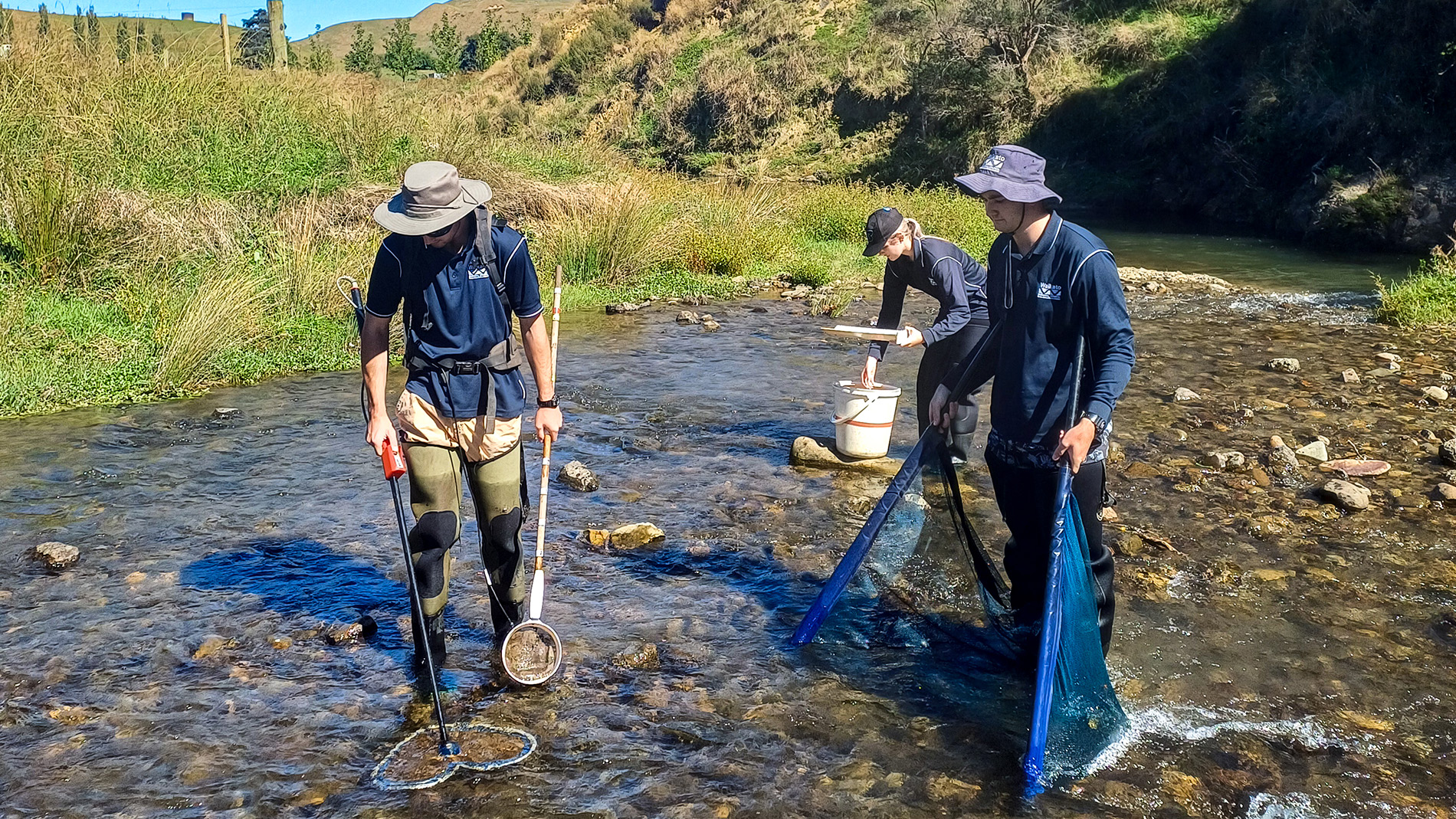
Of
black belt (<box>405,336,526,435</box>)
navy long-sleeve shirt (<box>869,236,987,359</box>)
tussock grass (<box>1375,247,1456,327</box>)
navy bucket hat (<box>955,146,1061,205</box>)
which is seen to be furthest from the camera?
tussock grass (<box>1375,247,1456,327</box>)

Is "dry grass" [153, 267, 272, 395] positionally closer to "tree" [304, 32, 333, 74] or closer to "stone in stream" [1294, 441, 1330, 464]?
"stone in stream" [1294, 441, 1330, 464]

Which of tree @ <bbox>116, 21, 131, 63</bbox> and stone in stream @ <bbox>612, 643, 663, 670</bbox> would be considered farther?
tree @ <bbox>116, 21, 131, 63</bbox>

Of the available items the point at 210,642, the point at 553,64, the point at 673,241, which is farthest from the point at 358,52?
the point at 210,642

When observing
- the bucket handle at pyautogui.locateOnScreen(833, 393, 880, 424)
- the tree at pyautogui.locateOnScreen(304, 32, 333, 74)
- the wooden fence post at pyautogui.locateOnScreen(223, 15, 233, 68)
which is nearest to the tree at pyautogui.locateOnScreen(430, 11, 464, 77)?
the tree at pyautogui.locateOnScreen(304, 32, 333, 74)

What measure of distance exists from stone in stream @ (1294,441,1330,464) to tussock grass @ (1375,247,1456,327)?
19.8 feet

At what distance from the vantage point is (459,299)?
389 cm

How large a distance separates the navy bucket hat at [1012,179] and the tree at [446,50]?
203 feet

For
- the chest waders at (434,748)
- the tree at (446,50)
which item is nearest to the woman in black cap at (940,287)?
the chest waders at (434,748)

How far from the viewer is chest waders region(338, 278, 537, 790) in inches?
146

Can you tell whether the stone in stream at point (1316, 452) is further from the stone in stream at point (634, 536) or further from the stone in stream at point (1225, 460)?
the stone in stream at point (634, 536)

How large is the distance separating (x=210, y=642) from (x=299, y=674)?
0.52 m

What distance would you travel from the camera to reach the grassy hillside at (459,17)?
99812mm

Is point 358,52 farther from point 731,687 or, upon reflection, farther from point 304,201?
point 731,687

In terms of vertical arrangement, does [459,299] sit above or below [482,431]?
above
